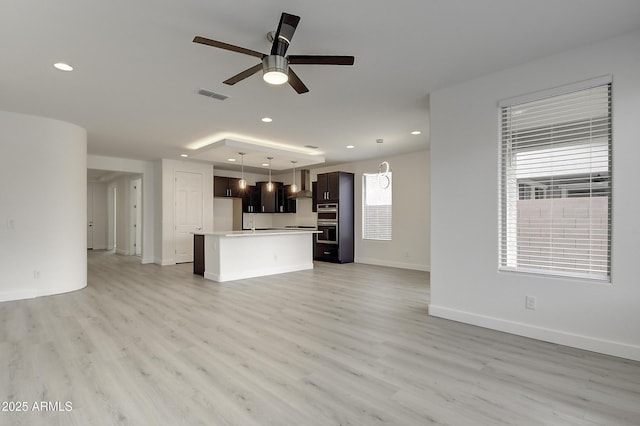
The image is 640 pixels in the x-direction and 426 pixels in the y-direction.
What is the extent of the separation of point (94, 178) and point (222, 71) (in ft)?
33.6

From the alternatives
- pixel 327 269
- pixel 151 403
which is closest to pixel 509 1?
pixel 151 403

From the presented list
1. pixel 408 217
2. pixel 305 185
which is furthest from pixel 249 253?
pixel 408 217

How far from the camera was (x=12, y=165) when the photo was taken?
4723 millimetres

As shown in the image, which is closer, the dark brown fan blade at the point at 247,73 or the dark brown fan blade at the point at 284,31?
the dark brown fan blade at the point at 284,31

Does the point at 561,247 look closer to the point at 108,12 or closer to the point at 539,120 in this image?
the point at 539,120

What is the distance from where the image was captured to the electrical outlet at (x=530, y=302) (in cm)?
320

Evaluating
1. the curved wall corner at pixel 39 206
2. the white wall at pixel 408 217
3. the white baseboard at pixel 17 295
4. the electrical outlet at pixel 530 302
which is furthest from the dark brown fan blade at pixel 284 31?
the white wall at pixel 408 217

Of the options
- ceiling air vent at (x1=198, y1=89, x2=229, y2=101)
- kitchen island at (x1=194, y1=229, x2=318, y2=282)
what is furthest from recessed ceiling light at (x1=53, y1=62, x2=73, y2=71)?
kitchen island at (x1=194, y1=229, x2=318, y2=282)

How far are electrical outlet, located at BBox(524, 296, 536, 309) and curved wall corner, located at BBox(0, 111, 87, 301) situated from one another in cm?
634

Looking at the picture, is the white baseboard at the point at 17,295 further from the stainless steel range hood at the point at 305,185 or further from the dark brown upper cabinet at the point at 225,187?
the stainless steel range hood at the point at 305,185

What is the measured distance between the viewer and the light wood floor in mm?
1972

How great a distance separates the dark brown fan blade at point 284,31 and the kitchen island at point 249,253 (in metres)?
3.94

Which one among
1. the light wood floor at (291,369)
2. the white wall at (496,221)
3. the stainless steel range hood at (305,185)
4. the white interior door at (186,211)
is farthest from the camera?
the stainless steel range hood at (305,185)

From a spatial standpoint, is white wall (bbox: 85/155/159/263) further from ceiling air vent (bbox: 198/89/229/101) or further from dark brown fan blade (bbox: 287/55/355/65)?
dark brown fan blade (bbox: 287/55/355/65)
